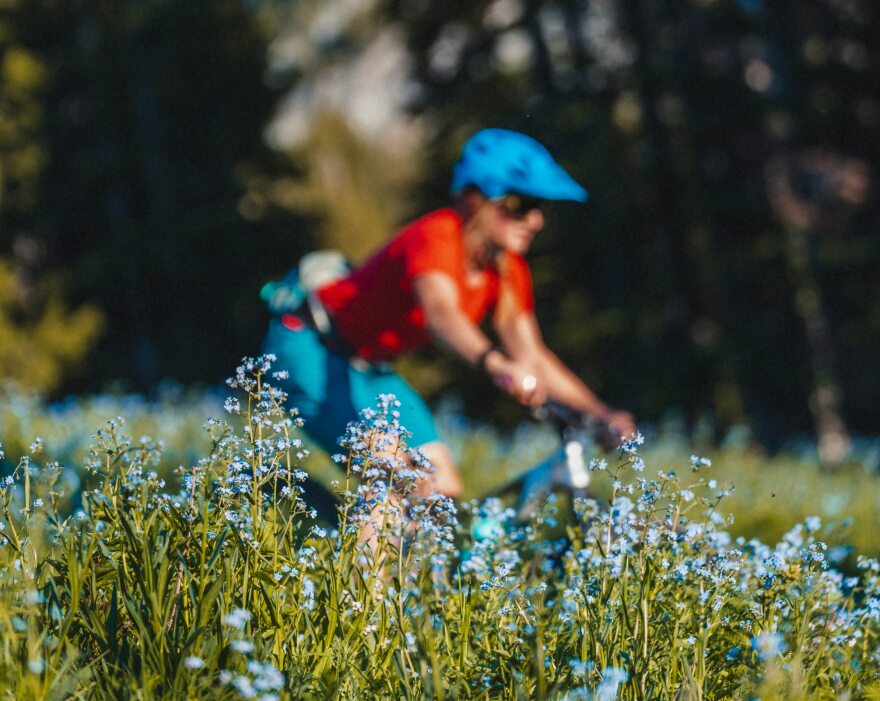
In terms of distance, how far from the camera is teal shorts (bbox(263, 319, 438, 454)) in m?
3.71

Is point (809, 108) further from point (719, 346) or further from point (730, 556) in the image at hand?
point (730, 556)

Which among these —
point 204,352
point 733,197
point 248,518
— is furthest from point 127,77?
point 248,518

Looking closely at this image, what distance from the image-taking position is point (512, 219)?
3.65 m

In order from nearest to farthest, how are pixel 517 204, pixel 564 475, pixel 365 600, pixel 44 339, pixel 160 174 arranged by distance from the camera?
pixel 365 600, pixel 517 204, pixel 564 475, pixel 44 339, pixel 160 174

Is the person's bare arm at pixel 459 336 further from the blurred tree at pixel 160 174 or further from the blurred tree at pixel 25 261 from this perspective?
the blurred tree at pixel 160 174

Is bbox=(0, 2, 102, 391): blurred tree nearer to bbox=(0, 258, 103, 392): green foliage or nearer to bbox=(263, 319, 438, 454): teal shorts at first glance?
bbox=(0, 258, 103, 392): green foliage

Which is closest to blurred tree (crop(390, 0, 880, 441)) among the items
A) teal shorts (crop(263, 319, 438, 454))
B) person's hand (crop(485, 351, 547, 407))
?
teal shorts (crop(263, 319, 438, 454))

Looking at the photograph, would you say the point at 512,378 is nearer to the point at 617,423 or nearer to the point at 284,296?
the point at 617,423

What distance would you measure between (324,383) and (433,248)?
731mm

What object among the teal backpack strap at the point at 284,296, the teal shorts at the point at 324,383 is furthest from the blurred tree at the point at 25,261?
the teal shorts at the point at 324,383

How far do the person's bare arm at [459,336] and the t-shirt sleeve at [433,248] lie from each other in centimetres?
4

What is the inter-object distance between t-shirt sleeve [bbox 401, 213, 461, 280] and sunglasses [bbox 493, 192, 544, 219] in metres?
0.20

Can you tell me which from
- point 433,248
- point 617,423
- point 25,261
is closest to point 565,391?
point 617,423

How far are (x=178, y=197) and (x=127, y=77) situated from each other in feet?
8.61
